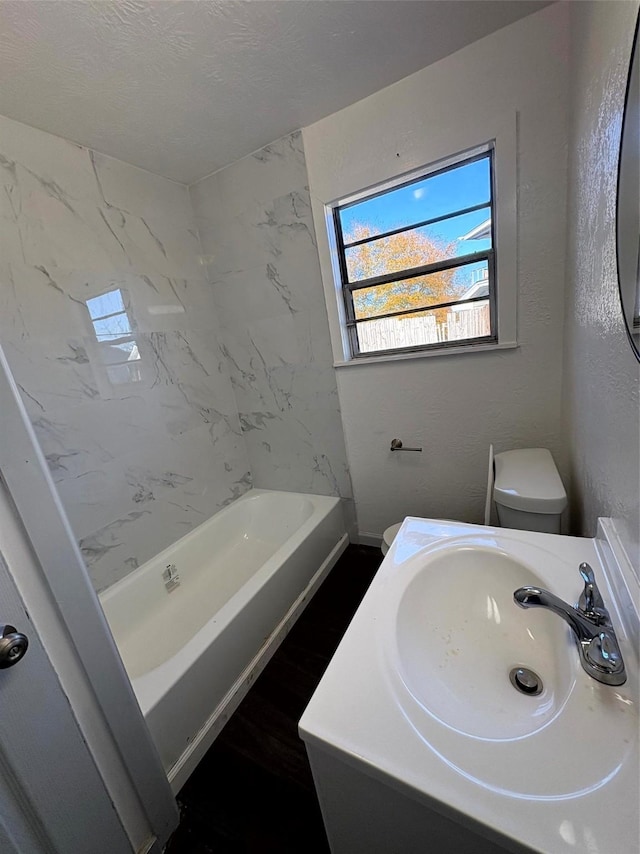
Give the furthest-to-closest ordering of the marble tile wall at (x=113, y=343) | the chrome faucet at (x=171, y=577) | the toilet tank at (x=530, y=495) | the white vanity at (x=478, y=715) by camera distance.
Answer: the chrome faucet at (x=171, y=577) → the marble tile wall at (x=113, y=343) → the toilet tank at (x=530, y=495) → the white vanity at (x=478, y=715)

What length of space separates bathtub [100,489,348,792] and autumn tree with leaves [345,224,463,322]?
1.26 metres

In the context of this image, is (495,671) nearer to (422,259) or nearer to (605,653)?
(605,653)

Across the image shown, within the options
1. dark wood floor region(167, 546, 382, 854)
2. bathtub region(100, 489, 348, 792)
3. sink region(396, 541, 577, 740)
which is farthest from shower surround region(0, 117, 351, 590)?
sink region(396, 541, 577, 740)

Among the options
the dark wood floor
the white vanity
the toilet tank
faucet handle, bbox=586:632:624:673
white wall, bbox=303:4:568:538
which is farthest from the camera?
white wall, bbox=303:4:568:538

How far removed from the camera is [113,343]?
168 centimetres

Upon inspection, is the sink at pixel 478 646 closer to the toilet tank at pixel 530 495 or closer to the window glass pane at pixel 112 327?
the toilet tank at pixel 530 495

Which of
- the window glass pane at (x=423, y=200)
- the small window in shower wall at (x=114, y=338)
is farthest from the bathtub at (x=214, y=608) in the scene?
the window glass pane at (x=423, y=200)

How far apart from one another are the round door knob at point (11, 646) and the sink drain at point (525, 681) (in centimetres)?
92

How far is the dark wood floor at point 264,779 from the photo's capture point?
0.96 meters

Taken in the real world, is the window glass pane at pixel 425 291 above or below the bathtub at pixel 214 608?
above

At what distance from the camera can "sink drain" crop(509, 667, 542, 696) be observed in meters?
0.65

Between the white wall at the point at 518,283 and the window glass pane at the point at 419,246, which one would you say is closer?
the white wall at the point at 518,283

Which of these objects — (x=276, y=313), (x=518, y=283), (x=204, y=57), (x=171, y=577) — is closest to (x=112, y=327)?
(x=276, y=313)

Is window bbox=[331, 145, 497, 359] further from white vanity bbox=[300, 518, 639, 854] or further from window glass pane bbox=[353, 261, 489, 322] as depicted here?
white vanity bbox=[300, 518, 639, 854]
